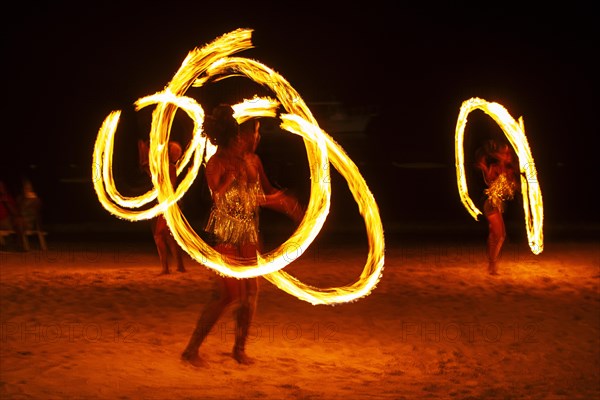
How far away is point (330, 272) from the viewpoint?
10.0 meters

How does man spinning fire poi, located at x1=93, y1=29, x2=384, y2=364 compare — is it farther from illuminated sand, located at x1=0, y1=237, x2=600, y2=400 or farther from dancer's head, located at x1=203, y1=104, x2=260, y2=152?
illuminated sand, located at x1=0, y1=237, x2=600, y2=400

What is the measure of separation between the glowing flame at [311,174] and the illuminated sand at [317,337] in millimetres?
440

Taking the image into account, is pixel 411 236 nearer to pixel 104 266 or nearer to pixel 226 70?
pixel 104 266

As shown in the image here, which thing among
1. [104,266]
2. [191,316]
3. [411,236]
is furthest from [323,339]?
[411,236]

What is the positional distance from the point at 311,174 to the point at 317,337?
155 centimetres

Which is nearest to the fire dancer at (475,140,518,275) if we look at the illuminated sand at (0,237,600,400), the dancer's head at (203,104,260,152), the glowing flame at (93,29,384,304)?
the illuminated sand at (0,237,600,400)

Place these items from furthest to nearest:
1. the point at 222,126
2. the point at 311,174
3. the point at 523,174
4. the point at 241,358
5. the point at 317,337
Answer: the point at 523,174 < the point at 311,174 < the point at 317,337 < the point at 241,358 < the point at 222,126

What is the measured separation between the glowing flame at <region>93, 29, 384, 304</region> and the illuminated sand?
1.44 feet

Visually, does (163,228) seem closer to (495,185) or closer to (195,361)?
(495,185)

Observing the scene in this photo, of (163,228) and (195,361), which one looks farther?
(163,228)

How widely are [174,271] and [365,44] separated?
85.4 feet

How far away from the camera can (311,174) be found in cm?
744

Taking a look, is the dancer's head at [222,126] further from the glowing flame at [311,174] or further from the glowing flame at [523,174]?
the glowing flame at [523,174]

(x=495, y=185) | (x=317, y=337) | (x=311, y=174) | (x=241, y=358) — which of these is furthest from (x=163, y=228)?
(x=241, y=358)
